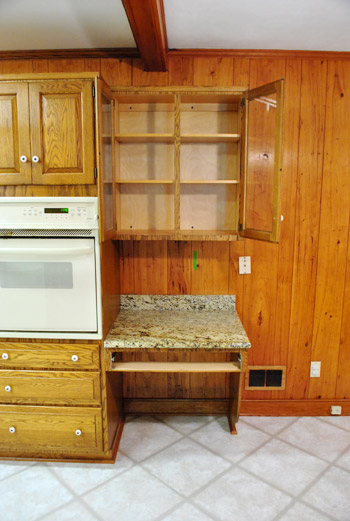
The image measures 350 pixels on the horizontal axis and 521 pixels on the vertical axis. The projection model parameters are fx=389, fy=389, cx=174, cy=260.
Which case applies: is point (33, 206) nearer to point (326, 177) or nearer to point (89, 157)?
point (89, 157)

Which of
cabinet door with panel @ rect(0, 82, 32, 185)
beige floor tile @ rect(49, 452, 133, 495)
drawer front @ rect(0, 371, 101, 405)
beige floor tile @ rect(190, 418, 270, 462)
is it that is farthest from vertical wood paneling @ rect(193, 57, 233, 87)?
beige floor tile @ rect(49, 452, 133, 495)

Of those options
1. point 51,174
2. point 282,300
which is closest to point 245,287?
point 282,300

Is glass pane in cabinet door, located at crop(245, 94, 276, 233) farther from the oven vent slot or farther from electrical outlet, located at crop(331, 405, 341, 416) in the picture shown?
electrical outlet, located at crop(331, 405, 341, 416)

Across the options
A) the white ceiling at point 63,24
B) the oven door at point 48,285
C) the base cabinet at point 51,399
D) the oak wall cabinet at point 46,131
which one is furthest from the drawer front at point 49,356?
the white ceiling at point 63,24

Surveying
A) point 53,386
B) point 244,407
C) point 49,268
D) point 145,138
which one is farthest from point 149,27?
point 244,407

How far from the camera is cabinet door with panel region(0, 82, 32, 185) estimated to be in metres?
2.00

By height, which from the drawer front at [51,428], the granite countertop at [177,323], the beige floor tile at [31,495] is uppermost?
the granite countertop at [177,323]

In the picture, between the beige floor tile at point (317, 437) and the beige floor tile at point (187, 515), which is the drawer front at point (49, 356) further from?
the beige floor tile at point (317, 437)

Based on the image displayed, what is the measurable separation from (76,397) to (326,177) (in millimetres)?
2066

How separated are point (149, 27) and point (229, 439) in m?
2.38

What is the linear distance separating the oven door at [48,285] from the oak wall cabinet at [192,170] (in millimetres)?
393

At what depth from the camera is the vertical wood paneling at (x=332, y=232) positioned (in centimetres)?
248

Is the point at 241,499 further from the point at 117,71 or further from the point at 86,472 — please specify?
the point at 117,71

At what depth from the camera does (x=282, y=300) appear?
2.67 m
